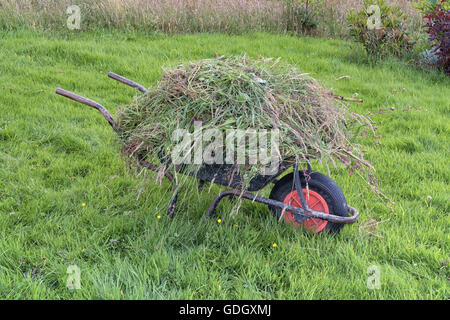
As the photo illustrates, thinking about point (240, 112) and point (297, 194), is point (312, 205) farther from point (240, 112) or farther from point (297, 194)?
point (240, 112)

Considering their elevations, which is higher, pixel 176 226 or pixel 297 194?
pixel 297 194

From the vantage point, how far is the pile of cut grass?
2.54 m

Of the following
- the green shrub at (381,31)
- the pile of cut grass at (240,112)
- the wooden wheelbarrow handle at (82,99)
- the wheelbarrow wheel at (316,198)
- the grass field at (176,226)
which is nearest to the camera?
the grass field at (176,226)

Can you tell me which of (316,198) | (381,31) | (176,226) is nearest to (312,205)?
(316,198)

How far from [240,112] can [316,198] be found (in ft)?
2.50

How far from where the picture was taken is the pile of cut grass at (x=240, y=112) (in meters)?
2.54

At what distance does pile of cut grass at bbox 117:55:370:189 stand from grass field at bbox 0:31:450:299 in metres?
0.36

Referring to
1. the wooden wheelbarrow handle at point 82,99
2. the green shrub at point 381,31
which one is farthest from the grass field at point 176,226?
the green shrub at point 381,31

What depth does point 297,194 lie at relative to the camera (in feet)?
8.99

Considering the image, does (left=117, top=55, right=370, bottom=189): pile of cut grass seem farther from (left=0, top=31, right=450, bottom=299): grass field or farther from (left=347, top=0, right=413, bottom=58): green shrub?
(left=347, top=0, right=413, bottom=58): green shrub

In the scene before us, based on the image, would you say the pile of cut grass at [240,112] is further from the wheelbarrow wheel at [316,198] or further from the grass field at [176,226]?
the grass field at [176,226]

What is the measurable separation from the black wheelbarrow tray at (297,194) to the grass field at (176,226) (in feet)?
0.32

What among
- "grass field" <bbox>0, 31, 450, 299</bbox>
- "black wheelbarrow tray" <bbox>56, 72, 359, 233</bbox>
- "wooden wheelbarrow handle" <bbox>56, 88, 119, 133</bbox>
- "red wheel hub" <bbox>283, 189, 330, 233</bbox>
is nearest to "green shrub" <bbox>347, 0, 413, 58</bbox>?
"grass field" <bbox>0, 31, 450, 299</bbox>

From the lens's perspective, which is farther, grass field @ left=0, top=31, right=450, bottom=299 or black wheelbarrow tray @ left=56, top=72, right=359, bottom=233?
black wheelbarrow tray @ left=56, top=72, right=359, bottom=233
